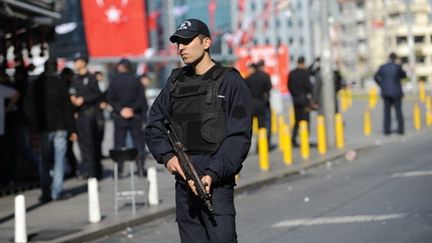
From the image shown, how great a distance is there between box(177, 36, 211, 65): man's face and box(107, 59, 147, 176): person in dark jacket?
9764 millimetres

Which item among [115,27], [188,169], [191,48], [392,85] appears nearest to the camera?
[188,169]

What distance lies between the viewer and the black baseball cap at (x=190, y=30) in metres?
5.70

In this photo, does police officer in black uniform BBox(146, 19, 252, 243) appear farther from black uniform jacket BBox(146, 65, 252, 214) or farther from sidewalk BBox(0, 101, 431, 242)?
sidewalk BBox(0, 101, 431, 242)

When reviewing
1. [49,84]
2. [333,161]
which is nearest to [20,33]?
[49,84]

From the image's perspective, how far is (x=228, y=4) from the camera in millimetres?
44625

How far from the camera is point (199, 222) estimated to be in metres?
5.77

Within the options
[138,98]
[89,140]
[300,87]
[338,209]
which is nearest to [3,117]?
[89,140]

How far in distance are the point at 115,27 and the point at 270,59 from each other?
6960 millimetres

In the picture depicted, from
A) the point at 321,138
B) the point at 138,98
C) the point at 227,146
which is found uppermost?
the point at 138,98

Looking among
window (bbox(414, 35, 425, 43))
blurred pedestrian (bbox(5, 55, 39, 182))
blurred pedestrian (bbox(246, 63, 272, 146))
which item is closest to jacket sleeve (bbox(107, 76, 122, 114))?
blurred pedestrian (bbox(5, 55, 39, 182))

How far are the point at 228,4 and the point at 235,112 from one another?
39268mm

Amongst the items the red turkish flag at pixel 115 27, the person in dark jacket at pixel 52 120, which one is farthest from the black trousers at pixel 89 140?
the red turkish flag at pixel 115 27

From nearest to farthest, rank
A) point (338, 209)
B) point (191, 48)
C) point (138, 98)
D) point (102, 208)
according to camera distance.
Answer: point (191, 48) → point (338, 209) → point (102, 208) → point (138, 98)

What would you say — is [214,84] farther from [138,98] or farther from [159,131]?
[138,98]
